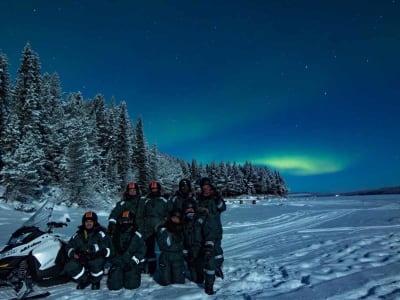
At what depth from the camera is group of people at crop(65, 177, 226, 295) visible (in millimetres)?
5559

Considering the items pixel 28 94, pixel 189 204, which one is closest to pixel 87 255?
pixel 189 204

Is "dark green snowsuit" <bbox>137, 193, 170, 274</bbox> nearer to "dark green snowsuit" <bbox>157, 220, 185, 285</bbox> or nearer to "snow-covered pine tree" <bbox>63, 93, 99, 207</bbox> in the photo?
"dark green snowsuit" <bbox>157, 220, 185, 285</bbox>

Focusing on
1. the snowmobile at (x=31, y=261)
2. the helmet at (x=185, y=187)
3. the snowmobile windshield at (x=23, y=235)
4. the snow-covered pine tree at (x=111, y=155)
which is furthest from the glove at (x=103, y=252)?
the snow-covered pine tree at (x=111, y=155)

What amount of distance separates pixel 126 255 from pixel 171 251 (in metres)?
0.90

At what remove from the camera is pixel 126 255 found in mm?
5688

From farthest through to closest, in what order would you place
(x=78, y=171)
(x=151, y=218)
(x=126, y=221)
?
(x=78, y=171) < (x=151, y=218) < (x=126, y=221)

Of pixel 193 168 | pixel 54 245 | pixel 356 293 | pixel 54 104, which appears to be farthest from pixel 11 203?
pixel 193 168

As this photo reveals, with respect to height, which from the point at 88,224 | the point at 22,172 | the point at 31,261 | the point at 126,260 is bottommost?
the point at 126,260

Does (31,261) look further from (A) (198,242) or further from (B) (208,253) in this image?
(B) (208,253)

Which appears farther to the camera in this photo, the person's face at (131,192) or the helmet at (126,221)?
the person's face at (131,192)

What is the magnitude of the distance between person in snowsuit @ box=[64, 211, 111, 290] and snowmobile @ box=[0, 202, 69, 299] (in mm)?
286

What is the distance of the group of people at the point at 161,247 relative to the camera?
556 centimetres

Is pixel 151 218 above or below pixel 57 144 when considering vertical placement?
below

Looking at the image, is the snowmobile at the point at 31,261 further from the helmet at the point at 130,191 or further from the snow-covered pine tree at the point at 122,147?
the snow-covered pine tree at the point at 122,147
